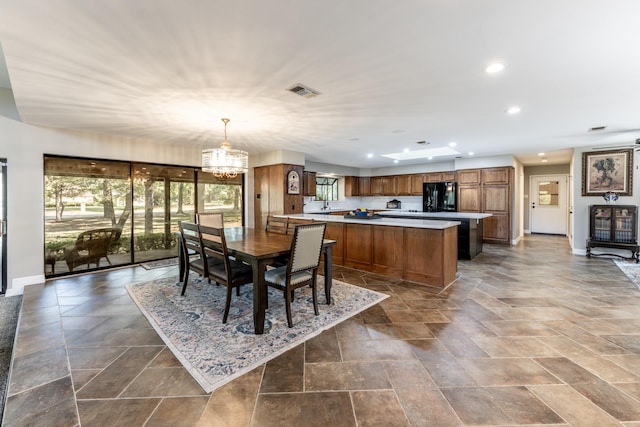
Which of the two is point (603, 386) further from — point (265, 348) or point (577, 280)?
point (577, 280)

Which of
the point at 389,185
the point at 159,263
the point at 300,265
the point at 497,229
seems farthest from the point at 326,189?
the point at 300,265

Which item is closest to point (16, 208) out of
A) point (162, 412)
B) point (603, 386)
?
point (162, 412)

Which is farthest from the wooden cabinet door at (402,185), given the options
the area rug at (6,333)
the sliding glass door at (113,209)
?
the area rug at (6,333)

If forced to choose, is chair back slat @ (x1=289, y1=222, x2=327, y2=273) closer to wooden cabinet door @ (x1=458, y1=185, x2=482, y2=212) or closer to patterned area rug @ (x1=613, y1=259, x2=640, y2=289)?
patterned area rug @ (x1=613, y1=259, x2=640, y2=289)

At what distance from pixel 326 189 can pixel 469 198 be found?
416 centimetres

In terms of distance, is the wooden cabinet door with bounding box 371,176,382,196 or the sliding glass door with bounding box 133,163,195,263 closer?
the sliding glass door with bounding box 133,163,195,263

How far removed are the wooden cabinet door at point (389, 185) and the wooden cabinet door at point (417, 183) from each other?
0.57 meters

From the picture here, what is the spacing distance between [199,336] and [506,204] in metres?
7.37

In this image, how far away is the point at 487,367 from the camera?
78.2 inches

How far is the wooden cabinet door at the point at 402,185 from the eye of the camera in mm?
8805

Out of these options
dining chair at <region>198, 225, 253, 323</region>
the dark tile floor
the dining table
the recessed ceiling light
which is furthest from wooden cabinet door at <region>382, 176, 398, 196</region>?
dining chair at <region>198, 225, 253, 323</region>

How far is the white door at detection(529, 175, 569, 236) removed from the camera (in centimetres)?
864

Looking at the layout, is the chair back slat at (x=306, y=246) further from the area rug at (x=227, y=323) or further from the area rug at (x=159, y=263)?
the area rug at (x=159, y=263)

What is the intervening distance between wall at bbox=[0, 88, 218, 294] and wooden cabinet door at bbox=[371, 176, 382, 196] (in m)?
7.62
